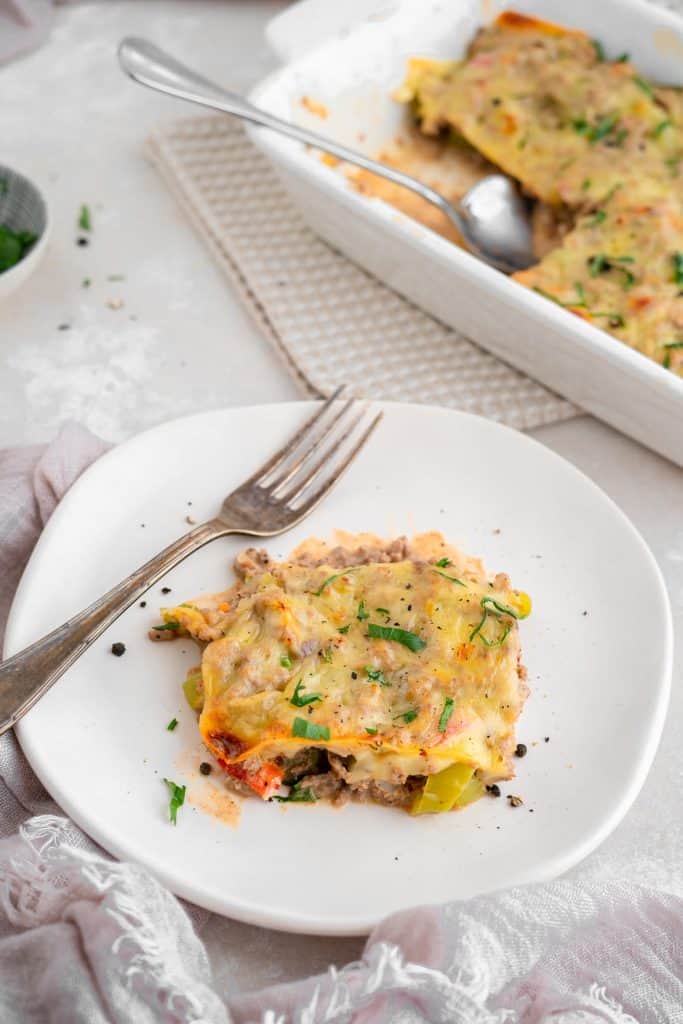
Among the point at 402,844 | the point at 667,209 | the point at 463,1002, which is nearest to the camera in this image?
the point at 463,1002

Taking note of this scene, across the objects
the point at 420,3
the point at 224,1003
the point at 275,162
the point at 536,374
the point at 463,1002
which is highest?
the point at 420,3

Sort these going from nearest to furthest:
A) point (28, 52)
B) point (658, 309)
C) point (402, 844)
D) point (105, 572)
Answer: point (402, 844)
point (105, 572)
point (658, 309)
point (28, 52)

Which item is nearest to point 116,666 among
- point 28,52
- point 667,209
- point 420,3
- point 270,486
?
point 270,486

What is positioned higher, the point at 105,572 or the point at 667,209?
the point at 667,209

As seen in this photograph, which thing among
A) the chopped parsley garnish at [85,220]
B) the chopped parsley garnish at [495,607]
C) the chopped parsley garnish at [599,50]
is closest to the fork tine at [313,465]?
the chopped parsley garnish at [495,607]

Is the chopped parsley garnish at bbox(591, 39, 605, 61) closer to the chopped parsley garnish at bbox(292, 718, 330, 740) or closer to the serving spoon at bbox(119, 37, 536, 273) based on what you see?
the serving spoon at bbox(119, 37, 536, 273)

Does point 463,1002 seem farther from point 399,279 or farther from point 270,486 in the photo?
point 399,279
